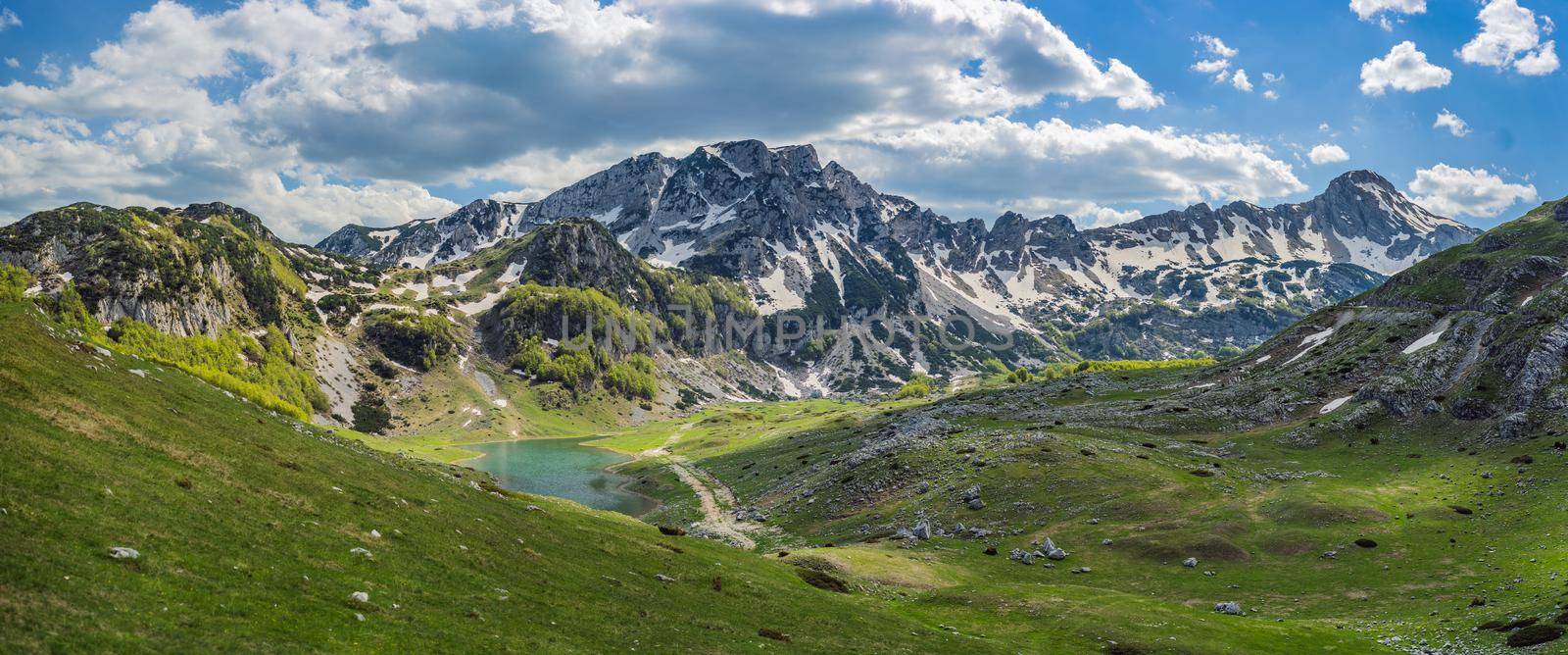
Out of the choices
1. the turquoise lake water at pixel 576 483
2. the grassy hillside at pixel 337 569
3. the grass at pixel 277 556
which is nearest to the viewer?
the grass at pixel 277 556

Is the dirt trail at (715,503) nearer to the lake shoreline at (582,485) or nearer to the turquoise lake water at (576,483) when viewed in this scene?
the lake shoreline at (582,485)

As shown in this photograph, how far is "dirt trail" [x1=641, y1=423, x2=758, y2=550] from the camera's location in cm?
10062

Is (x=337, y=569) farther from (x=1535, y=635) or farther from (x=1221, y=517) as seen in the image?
(x=1221, y=517)

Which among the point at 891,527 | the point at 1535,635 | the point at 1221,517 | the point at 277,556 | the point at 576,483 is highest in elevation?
the point at 277,556

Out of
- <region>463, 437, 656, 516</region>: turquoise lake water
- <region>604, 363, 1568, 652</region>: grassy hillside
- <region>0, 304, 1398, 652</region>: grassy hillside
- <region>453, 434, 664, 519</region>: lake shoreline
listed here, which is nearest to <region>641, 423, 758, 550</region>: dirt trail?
<region>604, 363, 1568, 652</region>: grassy hillside

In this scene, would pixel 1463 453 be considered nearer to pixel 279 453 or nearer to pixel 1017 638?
pixel 1017 638

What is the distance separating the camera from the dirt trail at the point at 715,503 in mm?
100625

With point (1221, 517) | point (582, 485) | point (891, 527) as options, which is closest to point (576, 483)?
point (582, 485)

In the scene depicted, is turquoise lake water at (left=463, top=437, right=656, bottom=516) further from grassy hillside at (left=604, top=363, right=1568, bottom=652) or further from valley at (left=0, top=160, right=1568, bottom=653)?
grassy hillside at (left=604, top=363, right=1568, bottom=652)

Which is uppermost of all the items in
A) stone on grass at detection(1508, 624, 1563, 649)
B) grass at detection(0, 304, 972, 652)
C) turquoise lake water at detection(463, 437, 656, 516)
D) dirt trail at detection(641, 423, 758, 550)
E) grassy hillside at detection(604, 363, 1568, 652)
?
grass at detection(0, 304, 972, 652)

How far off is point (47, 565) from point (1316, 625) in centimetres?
6576

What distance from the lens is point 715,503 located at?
129 meters

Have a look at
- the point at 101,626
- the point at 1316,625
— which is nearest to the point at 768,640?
the point at 101,626

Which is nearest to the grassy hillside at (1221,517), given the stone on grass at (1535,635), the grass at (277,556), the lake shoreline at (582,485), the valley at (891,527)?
the valley at (891,527)
